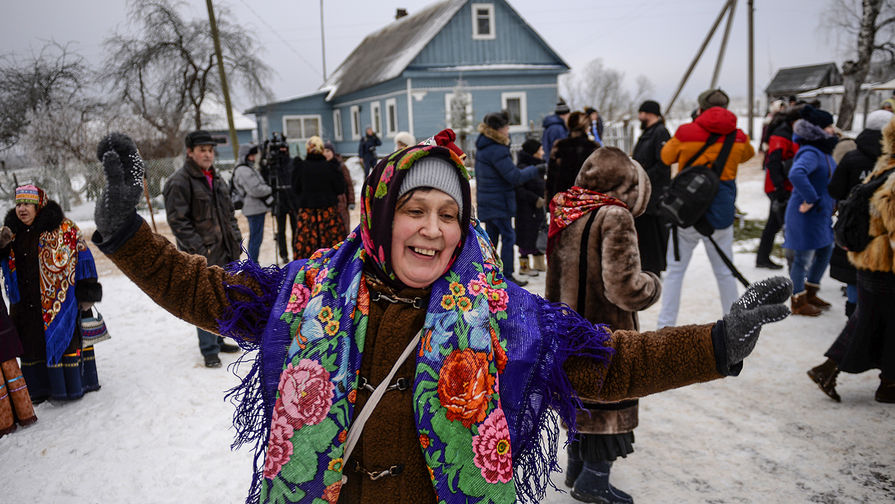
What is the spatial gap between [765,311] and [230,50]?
915 inches

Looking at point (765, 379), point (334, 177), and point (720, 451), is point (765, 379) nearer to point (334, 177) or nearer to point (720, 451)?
point (720, 451)

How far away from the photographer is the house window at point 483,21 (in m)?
23.2

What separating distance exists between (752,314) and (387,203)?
1028mm

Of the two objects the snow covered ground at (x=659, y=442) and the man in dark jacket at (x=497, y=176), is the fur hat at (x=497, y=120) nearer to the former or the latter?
the man in dark jacket at (x=497, y=176)

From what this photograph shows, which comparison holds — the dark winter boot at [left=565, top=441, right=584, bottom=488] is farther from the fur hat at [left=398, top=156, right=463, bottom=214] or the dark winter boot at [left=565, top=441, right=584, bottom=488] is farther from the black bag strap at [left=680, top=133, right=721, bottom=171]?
the black bag strap at [left=680, top=133, right=721, bottom=171]

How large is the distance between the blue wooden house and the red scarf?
18.0 m

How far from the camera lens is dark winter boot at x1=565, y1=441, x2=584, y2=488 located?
3141 mm

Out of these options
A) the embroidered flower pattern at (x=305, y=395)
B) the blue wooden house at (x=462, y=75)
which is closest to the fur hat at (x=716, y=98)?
the embroidered flower pattern at (x=305, y=395)

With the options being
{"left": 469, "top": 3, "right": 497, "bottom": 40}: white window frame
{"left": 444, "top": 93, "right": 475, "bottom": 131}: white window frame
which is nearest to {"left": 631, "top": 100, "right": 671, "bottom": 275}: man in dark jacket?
{"left": 444, "top": 93, "right": 475, "bottom": 131}: white window frame

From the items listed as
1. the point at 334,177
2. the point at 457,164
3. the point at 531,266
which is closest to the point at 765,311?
the point at 457,164

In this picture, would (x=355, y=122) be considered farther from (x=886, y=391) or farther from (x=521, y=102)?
(x=886, y=391)

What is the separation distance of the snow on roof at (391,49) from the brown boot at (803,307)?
731 inches

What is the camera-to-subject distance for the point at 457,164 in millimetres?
1661

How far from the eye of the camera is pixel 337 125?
2936cm
